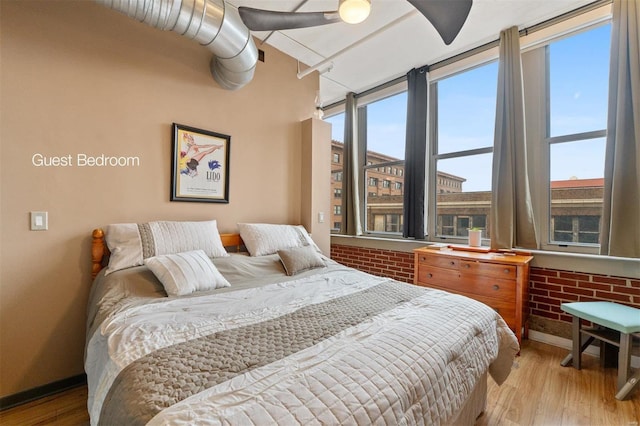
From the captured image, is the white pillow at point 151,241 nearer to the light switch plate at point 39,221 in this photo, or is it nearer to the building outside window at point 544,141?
the light switch plate at point 39,221

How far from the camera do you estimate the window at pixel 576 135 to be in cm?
238

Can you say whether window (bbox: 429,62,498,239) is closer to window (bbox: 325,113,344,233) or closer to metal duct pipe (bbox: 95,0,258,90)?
window (bbox: 325,113,344,233)

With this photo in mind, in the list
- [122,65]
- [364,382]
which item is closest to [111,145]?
[122,65]

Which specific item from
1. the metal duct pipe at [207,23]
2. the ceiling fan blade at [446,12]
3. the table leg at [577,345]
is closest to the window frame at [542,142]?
the table leg at [577,345]

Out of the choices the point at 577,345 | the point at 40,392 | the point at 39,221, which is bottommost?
the point at 40,392

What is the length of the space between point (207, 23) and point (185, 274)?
5.55 ft

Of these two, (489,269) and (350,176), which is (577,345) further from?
(350,176)

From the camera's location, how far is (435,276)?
8.93ft

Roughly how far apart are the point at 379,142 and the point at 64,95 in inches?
133

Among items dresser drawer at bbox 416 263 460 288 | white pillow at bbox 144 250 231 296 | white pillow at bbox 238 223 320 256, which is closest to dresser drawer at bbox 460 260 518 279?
dresser drawer at bbox 416 263 460 288

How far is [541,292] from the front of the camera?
2.47 meters

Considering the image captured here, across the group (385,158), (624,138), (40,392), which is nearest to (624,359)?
(624,138)

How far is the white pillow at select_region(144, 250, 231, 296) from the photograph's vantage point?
1.58 meters

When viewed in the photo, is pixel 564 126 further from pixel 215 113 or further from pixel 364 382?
pixel 215 113
